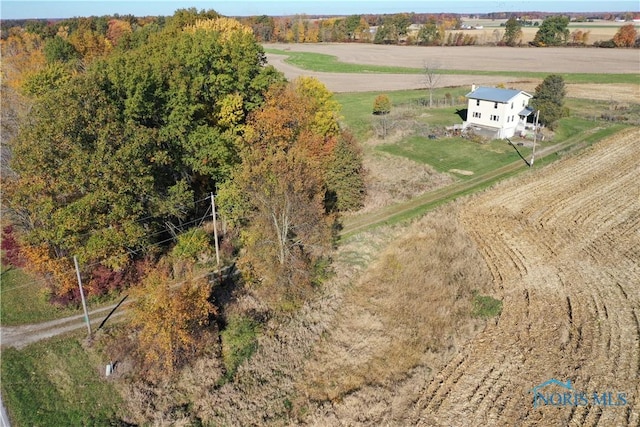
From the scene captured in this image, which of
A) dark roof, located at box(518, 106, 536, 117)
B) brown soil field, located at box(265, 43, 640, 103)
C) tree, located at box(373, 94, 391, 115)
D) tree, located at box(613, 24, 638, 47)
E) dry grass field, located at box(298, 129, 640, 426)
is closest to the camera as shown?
dry grass field, located at box(298, 129, 640, 426)

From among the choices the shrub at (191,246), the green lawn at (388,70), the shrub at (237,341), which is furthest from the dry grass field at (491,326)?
the green lawn at (388,70)

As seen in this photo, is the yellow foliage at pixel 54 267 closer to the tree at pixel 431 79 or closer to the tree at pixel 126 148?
the tree at pixel 126 148

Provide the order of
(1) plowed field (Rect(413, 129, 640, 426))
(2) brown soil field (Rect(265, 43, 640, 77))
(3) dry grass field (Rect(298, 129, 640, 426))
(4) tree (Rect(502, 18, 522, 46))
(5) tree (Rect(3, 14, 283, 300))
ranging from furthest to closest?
(4) tree (Rect(502, 18, 522, 46)), (2) brown soil field (Rect(265, 43, 640, 77)), (5) tree (Rect(3, 14, 283, 300)), (3) dry grass field (Rect(298, 129, 640, 426)), (1) plowed field (Rect(413, 129, 640, 426))

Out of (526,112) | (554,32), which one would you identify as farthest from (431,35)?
(526,112)

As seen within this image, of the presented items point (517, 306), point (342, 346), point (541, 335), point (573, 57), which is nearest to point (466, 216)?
point (517, 306)

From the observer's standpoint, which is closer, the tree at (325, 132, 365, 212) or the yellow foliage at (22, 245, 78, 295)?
the yellow foliage at (22, 245, 78, 295)

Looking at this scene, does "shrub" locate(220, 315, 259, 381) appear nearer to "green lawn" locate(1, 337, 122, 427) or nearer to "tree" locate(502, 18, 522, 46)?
"green lawn" locate(1, 337, 122, 427)

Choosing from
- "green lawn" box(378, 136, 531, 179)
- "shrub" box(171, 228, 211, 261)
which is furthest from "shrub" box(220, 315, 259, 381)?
"green lawn" box(378, 136, 531, 179)
